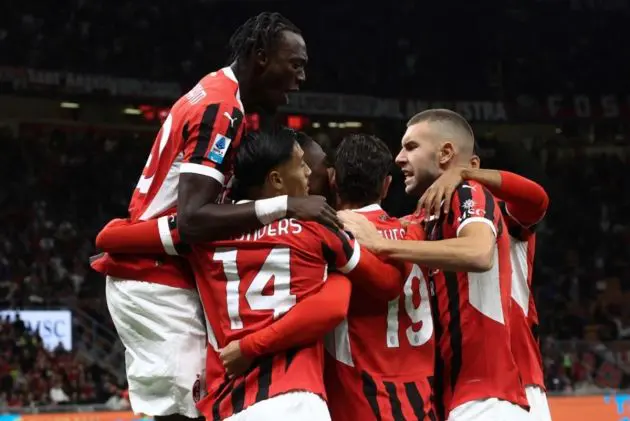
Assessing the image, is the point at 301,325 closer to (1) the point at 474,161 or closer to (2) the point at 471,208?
(2) the point at 471,208

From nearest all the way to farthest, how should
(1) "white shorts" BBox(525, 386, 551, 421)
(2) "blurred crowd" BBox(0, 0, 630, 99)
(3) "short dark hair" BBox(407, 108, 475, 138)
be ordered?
(3) "short dark hair" BBox(407, 108, 475, 138) → (1) "white shorts" BBox(525, 386, 551, 421) → (2) "blurred crowd" BBox(0, 0, 630, 99)

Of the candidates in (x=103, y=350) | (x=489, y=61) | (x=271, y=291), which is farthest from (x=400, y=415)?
(x=489, y=61)

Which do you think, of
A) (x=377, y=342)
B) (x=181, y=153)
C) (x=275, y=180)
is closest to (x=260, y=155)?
(x=275, y=180)

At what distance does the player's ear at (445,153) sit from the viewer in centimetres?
363

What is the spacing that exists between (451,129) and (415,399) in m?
1.02

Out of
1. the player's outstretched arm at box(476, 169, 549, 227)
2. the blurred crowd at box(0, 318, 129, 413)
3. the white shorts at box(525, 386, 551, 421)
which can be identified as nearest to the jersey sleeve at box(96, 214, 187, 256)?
the player's outstretched arm at box(476, 169, 549, 227)

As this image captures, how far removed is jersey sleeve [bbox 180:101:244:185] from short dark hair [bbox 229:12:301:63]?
0.29 m

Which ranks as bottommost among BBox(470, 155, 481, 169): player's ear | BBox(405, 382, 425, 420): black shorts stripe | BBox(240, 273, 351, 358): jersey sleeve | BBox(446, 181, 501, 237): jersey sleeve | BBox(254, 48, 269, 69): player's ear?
BBox(405, 382, 425, 420): black shorts stripe

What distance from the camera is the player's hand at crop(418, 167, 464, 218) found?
3.39m

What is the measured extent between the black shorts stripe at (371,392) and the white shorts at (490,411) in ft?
1.04

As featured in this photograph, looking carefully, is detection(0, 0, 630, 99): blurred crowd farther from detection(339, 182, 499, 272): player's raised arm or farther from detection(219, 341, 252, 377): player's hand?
detection(219, 341, 252, 377): player's hand

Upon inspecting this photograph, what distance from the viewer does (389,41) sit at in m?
20.7

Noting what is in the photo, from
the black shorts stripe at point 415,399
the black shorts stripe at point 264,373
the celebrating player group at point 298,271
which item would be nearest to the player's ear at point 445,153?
the celebrating player group at point 298,271

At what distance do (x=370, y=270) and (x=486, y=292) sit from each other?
0.56 meters
